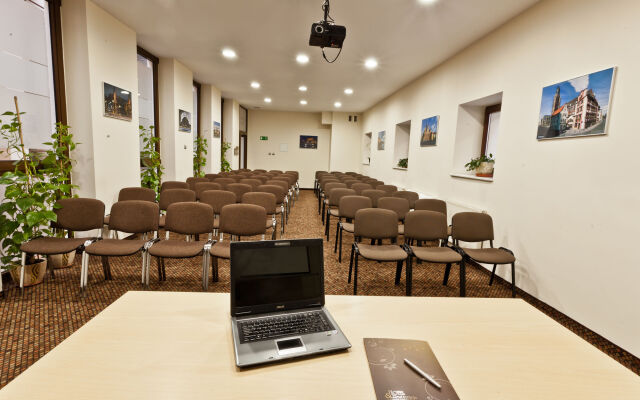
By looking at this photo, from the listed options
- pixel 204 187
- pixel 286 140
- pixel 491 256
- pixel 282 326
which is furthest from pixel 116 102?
pixel 286 140

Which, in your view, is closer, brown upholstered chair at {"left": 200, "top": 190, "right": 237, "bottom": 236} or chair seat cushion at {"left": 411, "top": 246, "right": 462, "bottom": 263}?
chair seat cushion at {"left": 411, "top": 246, "right": 462, "bottom": 263}

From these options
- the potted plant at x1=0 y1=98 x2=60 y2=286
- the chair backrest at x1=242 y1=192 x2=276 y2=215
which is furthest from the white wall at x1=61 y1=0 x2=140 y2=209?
the chair backrest at x1=242 y1=192 x2=276 y2=215

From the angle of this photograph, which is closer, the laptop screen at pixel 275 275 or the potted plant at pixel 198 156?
the laptop screen at pixel 275 275

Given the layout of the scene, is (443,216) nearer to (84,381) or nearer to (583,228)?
(583,228)

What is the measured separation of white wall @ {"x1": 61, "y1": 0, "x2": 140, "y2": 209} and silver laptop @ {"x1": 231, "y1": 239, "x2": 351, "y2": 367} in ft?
13.0

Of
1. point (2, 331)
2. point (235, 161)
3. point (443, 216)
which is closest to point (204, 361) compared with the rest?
point (2, 331)

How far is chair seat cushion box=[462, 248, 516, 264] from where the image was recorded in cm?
317

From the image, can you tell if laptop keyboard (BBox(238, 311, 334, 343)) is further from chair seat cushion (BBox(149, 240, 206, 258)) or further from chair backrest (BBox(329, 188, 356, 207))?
chair backrest (BBox(329, 188, 356, 207))

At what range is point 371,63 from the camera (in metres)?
6.00

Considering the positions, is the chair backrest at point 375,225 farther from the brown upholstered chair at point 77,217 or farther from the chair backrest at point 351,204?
the brown upholstered chair at point 77,217

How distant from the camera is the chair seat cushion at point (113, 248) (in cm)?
290

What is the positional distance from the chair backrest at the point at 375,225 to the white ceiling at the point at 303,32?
2.44 meters

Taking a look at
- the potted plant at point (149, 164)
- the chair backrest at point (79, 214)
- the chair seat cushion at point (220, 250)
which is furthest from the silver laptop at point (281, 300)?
the potted plant at point (149, 164)

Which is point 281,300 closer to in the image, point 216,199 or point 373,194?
point 216,199
